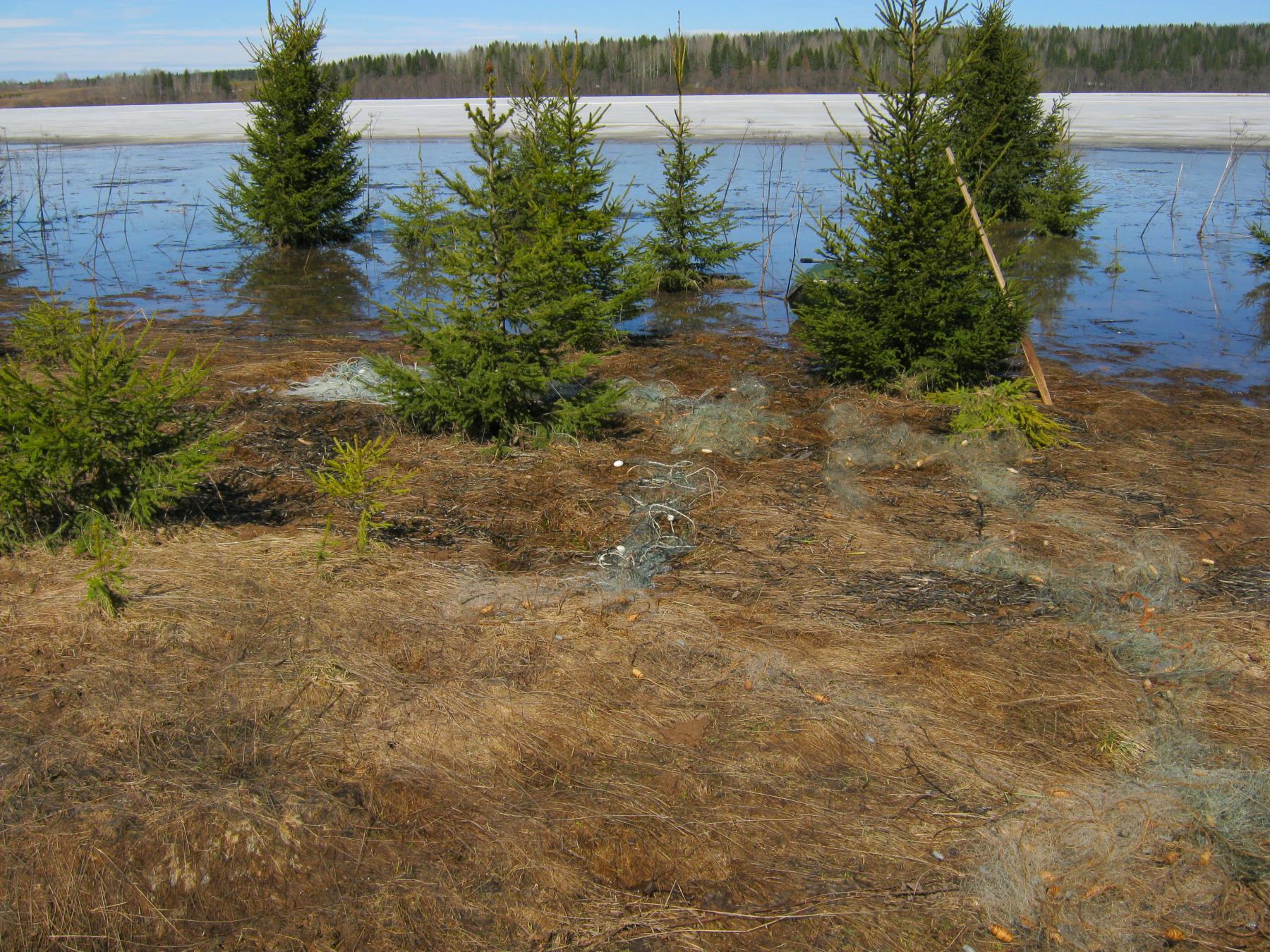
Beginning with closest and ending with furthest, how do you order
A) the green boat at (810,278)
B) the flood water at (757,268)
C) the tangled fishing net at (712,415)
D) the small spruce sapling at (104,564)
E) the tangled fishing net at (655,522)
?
the small spruce sapling at (104,564), the tangled fishing net at (655,522), the tangled fishing net at (712,415), the green boat at (810,278), the flood water at (757,268)

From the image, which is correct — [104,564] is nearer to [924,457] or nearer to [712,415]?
[712,415]

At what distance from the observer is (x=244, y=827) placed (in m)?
3.27

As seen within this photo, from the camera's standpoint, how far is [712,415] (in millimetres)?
7457

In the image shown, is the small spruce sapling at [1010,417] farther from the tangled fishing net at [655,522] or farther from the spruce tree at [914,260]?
the tangled fishing net at [655,522]

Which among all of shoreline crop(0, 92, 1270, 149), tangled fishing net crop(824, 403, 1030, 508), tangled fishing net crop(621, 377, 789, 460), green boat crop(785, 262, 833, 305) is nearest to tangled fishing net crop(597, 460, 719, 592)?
tangled fishing net crop(621, 377, 789, 460)

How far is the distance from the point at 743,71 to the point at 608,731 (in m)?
70.7

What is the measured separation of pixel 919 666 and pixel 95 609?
374cm

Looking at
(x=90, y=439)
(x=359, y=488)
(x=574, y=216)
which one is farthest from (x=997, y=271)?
(x=90, y=439)

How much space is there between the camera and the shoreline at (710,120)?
32.9 metres

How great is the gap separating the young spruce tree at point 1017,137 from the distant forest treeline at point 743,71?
146ft

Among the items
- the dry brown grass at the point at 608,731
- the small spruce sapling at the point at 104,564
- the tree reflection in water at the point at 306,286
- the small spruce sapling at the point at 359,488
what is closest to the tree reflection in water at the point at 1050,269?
the dry brown grass at the point at 608,731

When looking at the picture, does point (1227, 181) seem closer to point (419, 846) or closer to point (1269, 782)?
point (1269, 782)

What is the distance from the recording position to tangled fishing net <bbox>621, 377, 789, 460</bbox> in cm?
708

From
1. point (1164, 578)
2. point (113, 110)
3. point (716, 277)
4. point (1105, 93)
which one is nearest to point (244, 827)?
point (1164, 578)
